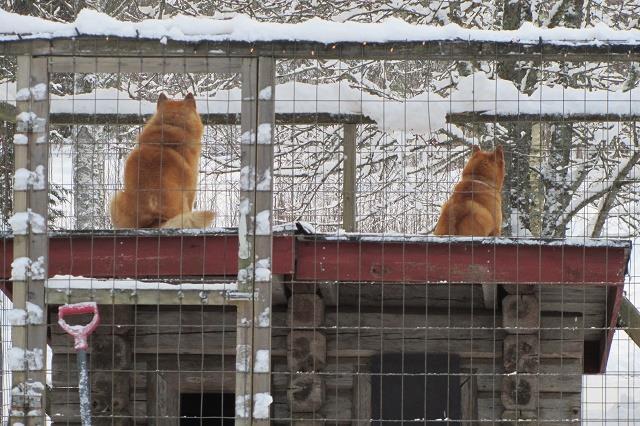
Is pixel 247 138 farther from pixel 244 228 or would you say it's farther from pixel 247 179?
pixel 244 228

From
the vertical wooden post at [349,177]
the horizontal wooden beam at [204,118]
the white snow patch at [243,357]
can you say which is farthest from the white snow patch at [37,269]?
the vertical wooden post at [349,177]

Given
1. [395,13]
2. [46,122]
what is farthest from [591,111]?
[395,13]

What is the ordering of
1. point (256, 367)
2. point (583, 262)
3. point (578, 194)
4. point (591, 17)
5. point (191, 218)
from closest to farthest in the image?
point (256, 367) → point (583, 262) → point (191, 218) → point (578, 194) → point (591, 17)

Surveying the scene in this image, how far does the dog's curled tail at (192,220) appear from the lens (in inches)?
232

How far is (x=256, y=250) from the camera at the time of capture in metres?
4.86

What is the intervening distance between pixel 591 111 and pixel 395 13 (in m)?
6.63

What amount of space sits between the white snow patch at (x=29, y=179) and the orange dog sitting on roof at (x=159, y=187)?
1.05 metres

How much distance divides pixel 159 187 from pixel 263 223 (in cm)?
148

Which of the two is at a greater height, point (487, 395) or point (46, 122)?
point (46, 122)

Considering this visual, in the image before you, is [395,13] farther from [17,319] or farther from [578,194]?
[17,319]

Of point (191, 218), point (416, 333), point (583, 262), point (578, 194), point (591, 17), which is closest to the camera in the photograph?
point (583, 262)

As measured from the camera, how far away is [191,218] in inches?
234

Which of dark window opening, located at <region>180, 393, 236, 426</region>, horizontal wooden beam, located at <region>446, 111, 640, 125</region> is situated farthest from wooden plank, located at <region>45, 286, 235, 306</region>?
dark window opening, located at <region>180, 393, 236, 426</region>

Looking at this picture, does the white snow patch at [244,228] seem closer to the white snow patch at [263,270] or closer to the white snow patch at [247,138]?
the white snow patch at [263,270]
